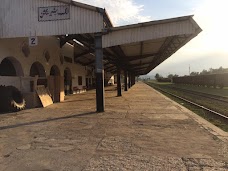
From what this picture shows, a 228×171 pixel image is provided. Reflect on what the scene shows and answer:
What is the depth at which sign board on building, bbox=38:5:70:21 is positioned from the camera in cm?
1359

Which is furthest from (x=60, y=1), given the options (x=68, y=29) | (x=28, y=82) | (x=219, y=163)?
(x=219, y=163)

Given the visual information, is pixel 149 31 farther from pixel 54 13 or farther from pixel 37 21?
pixel 37 21

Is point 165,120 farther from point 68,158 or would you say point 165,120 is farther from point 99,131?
point 68,158

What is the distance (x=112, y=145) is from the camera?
6.86 m

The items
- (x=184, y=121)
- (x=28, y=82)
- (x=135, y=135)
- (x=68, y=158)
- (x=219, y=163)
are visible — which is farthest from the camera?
(x=28, y=82)

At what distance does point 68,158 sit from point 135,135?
8.81 feet

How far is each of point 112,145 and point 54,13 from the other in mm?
9092

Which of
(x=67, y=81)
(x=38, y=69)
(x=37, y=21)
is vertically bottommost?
(x=67, y=81)

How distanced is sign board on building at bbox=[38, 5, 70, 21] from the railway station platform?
223 inches

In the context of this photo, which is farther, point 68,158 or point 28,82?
point 28,82

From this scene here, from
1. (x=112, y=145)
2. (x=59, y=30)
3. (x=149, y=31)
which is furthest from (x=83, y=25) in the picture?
(x=112, y=145)

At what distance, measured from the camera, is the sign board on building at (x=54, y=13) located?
13.6 metres

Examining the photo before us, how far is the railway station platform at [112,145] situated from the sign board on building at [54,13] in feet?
18.6

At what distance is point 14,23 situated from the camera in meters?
13.9
